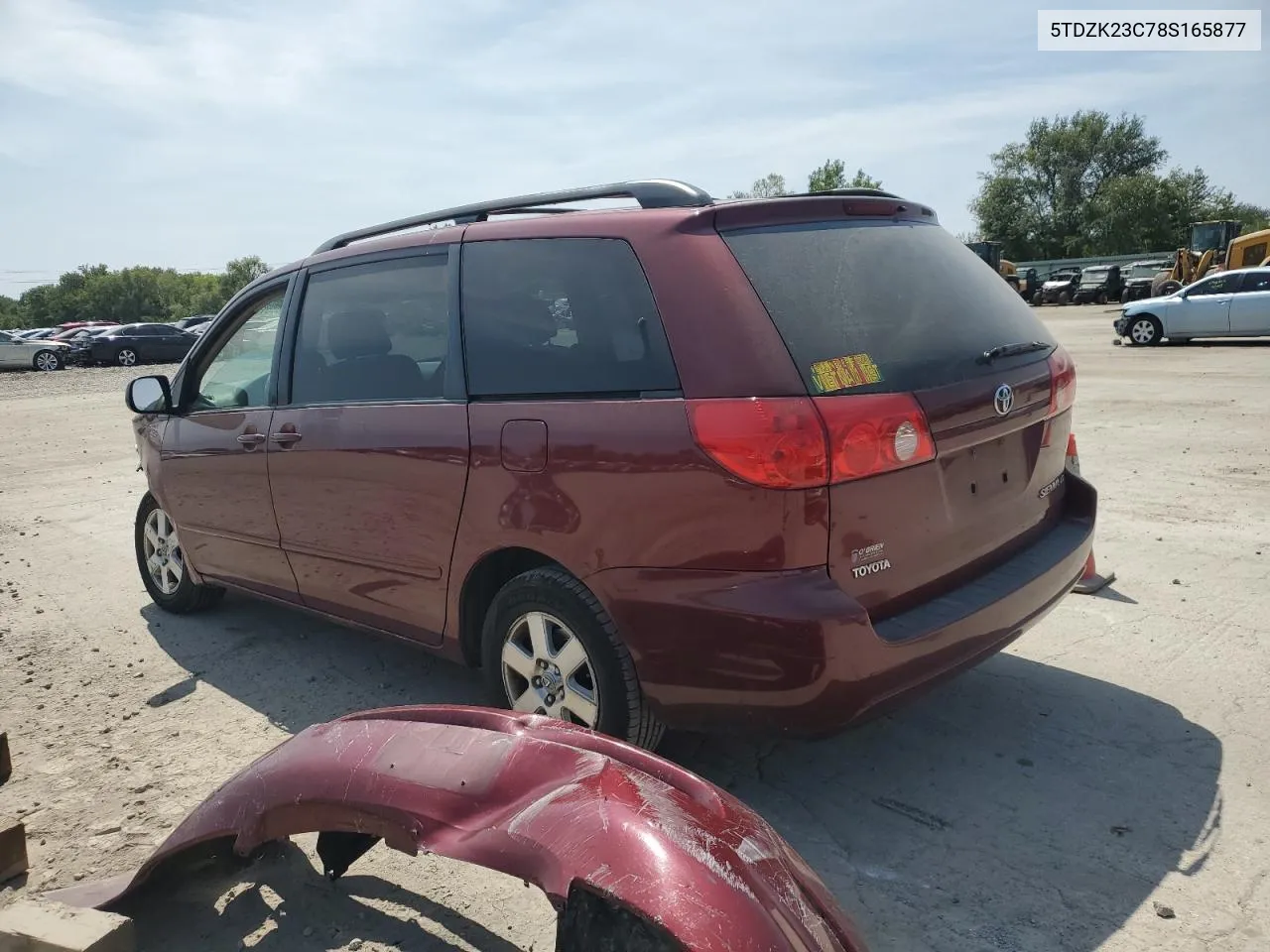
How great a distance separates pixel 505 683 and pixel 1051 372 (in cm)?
219

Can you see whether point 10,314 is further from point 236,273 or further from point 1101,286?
point 1101,286

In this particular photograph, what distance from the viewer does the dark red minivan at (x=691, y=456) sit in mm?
2668

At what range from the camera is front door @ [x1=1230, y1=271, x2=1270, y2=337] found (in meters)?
19.4

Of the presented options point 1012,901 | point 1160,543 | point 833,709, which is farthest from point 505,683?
point 1160,543

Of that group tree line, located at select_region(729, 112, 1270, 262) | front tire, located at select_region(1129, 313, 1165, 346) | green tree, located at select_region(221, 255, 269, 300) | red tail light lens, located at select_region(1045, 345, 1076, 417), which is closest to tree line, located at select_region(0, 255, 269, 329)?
green tree, located at select_region(221, 255, 269, 300)

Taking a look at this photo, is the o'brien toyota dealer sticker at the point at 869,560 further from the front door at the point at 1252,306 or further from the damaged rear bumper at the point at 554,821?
the front door at the point at 1252,306

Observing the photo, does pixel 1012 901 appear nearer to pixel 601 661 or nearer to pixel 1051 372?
pixel 601 661

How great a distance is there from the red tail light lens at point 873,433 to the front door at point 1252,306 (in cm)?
2050

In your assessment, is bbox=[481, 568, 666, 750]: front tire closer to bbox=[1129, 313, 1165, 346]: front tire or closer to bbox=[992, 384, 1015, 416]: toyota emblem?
bbox=[992, 384, 1015, 416]: toyota emblem

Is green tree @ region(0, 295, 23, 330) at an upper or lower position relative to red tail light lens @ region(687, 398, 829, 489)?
upper

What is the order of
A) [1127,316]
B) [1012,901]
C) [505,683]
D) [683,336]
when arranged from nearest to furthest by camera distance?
[1012,901] → [683,336] → [505,683] → [1127,316]

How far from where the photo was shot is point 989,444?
3059mm

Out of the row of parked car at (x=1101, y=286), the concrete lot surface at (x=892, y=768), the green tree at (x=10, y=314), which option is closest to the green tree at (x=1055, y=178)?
the row of parked car at (x=1101, y=286)

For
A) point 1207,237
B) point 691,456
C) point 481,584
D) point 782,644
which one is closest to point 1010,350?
point 691,456
